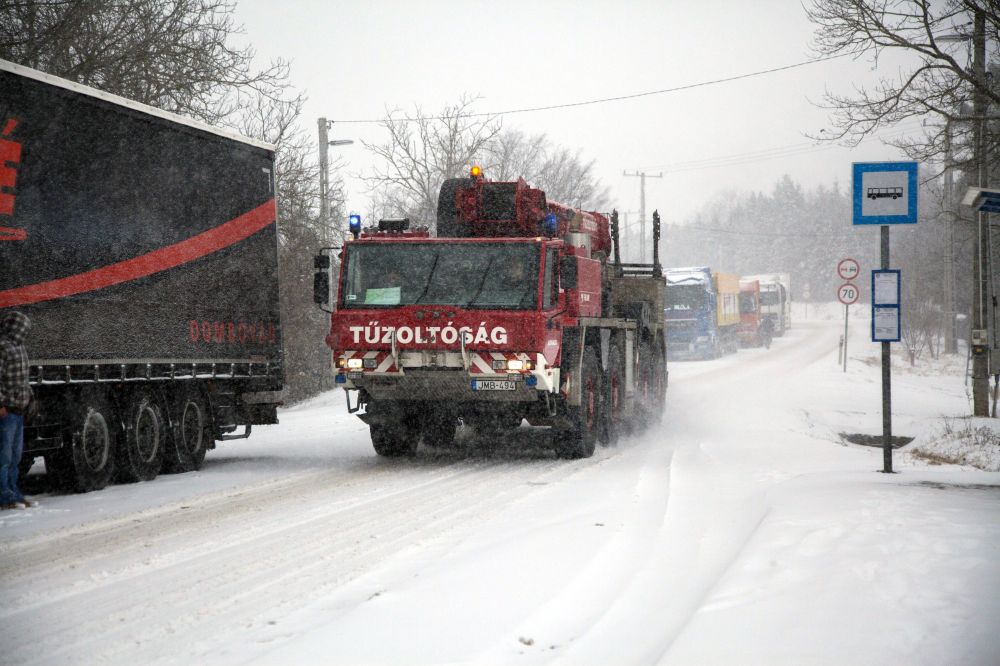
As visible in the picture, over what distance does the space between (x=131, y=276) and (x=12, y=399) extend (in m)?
2.11

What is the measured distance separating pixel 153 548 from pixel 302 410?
1510 cm

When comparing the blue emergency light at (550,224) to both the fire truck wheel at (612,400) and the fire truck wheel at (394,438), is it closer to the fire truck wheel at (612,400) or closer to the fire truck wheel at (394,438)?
the fire truck wheel at (612,400)

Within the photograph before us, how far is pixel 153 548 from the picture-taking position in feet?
24.9

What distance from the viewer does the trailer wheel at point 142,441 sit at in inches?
455

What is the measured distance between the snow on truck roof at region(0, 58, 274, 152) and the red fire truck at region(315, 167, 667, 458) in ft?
6.44

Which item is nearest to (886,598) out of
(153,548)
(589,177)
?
(153,548)

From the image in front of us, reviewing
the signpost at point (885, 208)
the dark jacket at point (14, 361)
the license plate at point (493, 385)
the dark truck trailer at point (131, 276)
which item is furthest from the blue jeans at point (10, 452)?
the signpost at point (885, 208)

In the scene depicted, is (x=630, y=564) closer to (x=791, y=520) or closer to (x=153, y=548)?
(x=791, y=520)

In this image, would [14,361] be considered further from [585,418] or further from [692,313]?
[692,313]

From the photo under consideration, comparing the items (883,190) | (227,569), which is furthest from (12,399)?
(883,190)

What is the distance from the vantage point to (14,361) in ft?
30.7

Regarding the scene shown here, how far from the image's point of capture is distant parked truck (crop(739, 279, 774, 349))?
5472 cm

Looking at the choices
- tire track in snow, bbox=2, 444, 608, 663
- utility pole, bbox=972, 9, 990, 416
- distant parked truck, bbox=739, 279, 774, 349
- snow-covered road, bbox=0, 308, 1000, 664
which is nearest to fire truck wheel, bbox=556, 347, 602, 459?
snow-covered road, bbox=0, 308, 1000, 664

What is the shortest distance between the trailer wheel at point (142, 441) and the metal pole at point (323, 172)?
621 inches
